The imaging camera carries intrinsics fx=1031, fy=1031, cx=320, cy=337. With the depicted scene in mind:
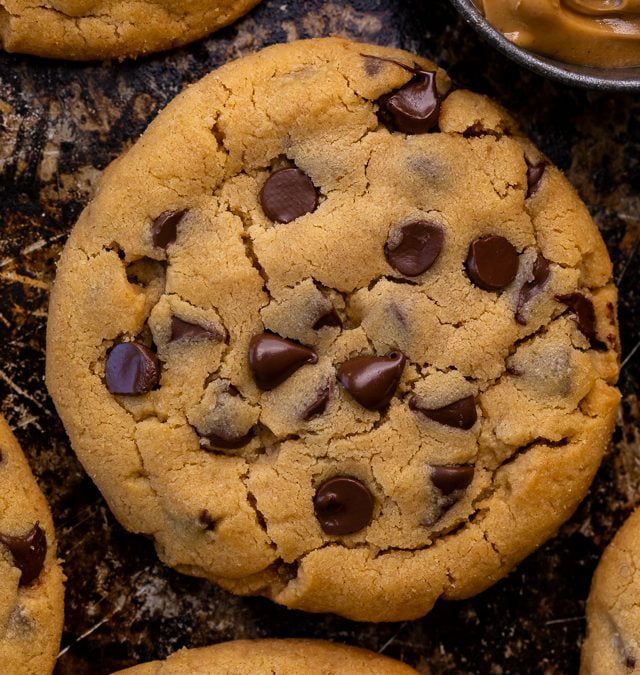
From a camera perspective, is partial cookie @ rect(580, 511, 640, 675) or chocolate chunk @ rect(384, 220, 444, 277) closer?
chocolate chunk @ rect(384, 220, 444, 277)

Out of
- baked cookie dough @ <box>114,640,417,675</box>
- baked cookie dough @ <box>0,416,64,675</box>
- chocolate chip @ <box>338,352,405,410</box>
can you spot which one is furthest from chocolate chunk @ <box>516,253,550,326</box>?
baked cookie dough @ <box>0,416,64,675</box>

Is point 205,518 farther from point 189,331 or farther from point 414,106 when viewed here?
point 414,106

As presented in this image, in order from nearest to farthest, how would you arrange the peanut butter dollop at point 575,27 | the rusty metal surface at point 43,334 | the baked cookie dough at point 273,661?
the peanut butter dollop at point 575,27 < the baked cookie dough at point 273,661 < the rusty metal surface at point 43,334

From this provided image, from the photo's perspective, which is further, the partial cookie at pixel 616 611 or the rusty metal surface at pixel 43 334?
the rusty metal surface at pixel 43 334

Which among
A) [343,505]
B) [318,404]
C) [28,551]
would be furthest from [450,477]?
[28,551]

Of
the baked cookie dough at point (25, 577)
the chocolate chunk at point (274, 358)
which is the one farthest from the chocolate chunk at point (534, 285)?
the baked cookie dough at point (25, 577)

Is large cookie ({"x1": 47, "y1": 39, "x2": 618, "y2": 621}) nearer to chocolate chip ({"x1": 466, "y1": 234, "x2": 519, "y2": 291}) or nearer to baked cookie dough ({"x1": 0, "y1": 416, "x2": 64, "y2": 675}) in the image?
chocolate chip ({"x1": 466, "y1": 234, "x2": 519, "y2": 291})

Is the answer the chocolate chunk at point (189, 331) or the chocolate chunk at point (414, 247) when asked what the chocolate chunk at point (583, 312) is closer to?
the chocolate chunk at point (414, 247)
